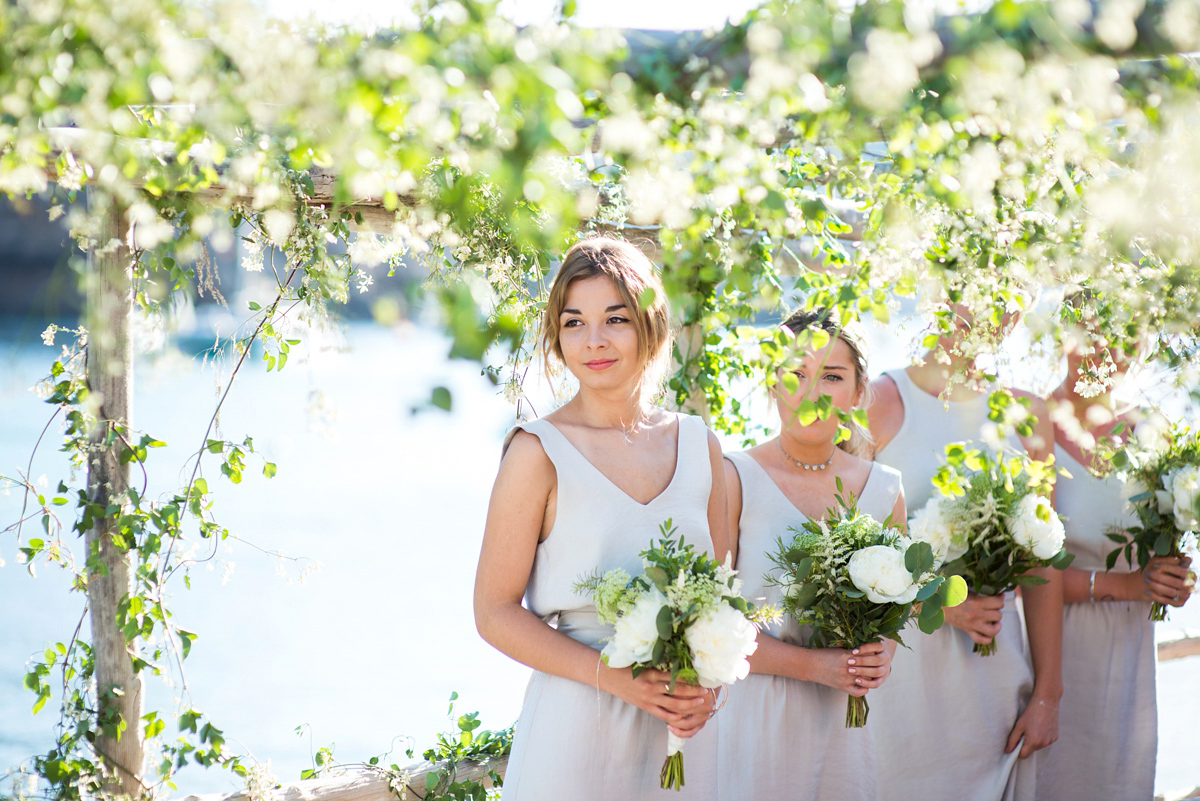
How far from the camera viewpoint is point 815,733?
2.57 meters

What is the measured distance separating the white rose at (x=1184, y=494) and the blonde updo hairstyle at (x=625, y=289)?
5.33ft

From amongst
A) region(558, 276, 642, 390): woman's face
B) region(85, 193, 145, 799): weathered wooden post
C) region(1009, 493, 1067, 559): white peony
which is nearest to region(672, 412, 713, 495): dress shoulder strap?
region(558, 276, 642, 390): woman's face

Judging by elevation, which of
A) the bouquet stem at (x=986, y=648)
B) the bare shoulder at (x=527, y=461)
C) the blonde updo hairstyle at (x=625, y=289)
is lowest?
the bouquet stem at (x=986, y=648)

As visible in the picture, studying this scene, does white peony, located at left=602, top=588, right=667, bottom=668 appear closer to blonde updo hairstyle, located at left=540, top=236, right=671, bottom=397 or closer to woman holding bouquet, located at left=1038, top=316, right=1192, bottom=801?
blonde updo hairstyle, located at left=540, top=236, right=671, bottom=397

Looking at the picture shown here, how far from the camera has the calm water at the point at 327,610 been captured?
4.57 meters

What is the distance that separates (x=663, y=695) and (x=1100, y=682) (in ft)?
6.89

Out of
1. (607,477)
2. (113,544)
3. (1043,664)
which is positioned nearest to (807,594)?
(607,477)

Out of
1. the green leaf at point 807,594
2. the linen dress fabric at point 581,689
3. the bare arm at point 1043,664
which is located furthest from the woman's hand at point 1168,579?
the linen dress fabric at point 581,689

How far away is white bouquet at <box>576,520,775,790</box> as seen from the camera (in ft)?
6.12

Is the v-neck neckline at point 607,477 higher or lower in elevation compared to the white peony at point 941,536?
lower

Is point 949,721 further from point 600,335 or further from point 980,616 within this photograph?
point 600,335

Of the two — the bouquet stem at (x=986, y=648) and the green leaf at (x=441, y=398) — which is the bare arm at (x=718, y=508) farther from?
the green leaf at (x=441, y=398)

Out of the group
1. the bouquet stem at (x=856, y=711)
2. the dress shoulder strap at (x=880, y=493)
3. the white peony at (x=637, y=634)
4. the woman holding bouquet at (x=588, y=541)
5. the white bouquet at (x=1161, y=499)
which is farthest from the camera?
the white bouquet at (x=1161, y=499)

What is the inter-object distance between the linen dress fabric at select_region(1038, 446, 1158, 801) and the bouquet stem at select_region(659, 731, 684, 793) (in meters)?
1.87
